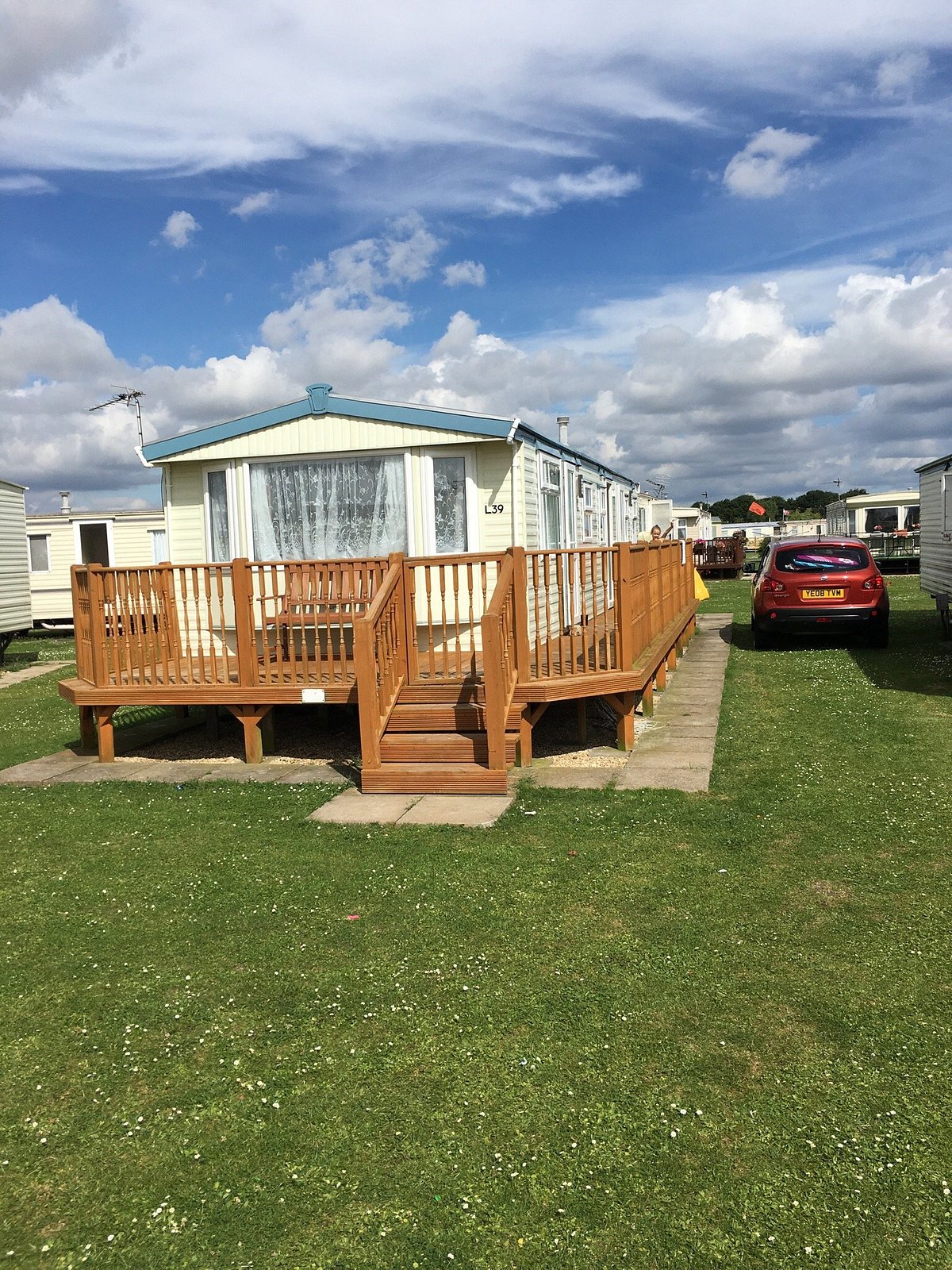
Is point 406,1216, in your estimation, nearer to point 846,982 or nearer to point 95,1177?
point 95,1177

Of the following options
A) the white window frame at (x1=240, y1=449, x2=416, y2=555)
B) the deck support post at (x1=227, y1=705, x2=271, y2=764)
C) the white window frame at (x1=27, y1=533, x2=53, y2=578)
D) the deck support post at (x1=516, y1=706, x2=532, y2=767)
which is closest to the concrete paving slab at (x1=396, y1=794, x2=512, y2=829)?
the deck support post at (x1=516, y1=706, x2=532, y2=767)

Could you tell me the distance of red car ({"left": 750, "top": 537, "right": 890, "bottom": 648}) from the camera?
12234 millimetres

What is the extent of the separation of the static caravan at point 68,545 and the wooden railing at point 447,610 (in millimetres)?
15812

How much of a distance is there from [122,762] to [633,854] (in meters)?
5.00

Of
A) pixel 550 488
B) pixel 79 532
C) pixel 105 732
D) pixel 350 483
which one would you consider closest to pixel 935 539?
pixel 550 488

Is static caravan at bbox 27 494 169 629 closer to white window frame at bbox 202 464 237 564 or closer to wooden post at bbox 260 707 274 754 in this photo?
white window frame at bbox 202 464 237 564

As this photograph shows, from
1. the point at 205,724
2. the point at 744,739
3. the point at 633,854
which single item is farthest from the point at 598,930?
the point at 205,724

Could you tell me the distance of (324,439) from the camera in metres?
9.45

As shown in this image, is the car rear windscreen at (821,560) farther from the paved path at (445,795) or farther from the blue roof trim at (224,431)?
the blue roof trim at (224,431)

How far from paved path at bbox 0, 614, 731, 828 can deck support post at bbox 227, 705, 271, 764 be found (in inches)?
3.7

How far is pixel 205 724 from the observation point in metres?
9.92

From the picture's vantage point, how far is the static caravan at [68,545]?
76.4 ft

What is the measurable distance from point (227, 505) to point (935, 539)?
423 inches

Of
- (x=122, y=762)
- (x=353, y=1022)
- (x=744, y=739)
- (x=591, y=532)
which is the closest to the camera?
(x=353, y=1022)
